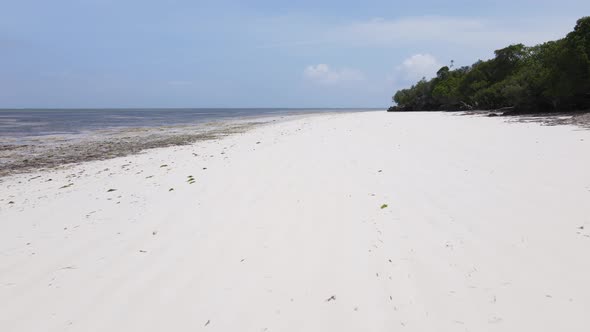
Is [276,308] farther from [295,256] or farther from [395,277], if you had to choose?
[395,277]

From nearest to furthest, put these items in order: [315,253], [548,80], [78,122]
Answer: [315,253]
[548,80]
[78,122]

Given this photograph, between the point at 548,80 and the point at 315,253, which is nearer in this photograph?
the point at 315,253

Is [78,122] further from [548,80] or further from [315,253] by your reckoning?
[548,80]

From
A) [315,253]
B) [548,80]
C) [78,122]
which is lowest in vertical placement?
[315,253]

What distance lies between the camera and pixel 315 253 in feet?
11.4

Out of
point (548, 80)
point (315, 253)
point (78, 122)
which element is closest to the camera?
point (315, 253)

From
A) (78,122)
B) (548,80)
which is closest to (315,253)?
(548,80)

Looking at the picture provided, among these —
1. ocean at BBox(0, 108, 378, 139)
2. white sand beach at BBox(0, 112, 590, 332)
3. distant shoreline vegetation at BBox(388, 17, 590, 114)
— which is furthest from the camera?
ocean at BBox(0, 108, 378, 139)

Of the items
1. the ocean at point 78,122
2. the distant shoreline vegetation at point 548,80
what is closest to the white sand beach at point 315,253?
the distant shoreline vegetation at point 548,80

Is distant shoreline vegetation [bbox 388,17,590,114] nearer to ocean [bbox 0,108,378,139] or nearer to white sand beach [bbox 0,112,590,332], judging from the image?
white sand beach [bbox 0,112,590,332]

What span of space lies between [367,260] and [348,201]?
194cm

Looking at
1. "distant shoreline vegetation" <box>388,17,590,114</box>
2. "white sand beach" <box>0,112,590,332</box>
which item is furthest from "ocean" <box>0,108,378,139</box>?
"distant shoreline vegetation" <box>388,17,590,114</box>

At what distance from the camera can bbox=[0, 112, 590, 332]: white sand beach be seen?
8.14 ft

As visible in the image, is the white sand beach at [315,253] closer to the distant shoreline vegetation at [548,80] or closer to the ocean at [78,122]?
the distant shoreline vegetation at [548,80]
